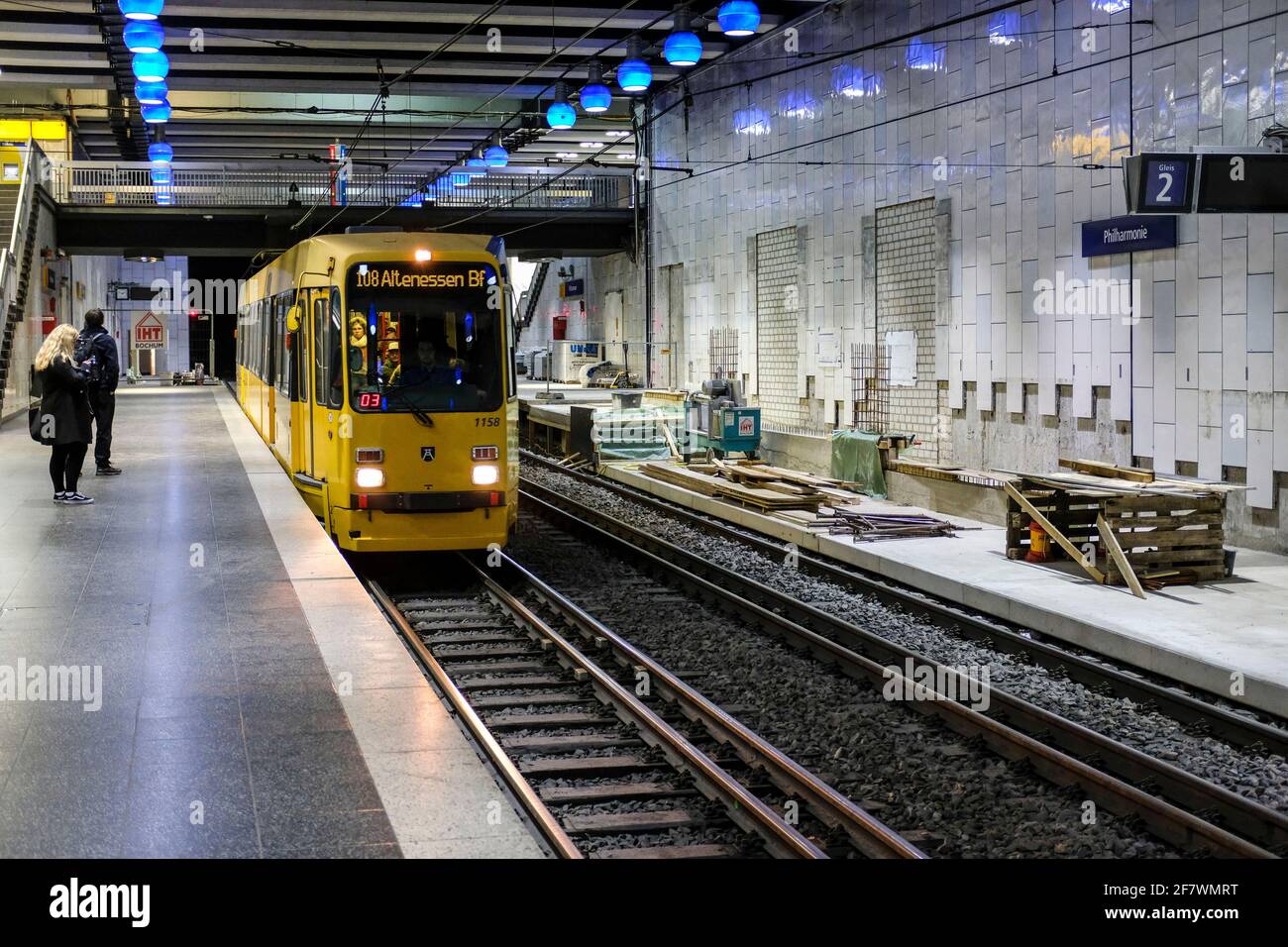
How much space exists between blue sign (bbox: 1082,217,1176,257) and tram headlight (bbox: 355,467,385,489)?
9.32m

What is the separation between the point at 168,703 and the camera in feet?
23.8

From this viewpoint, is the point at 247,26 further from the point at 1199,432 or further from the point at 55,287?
the point at 1199,432

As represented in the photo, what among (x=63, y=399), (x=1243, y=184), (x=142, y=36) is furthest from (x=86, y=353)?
(x=1243, y=184)

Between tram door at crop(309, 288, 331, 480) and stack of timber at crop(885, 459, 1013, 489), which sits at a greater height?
tram door at crop(309, 288, 331, 480)

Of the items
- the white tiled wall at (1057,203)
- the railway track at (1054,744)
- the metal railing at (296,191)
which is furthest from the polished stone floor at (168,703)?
the metal railing at (296,191)

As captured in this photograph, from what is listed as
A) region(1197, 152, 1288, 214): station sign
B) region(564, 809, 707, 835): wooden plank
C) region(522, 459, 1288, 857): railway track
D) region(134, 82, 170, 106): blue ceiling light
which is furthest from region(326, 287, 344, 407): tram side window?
region(134, 82, 170, 106): blue ceiling light

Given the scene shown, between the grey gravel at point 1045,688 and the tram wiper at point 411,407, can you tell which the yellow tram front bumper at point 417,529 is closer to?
the tram wiper at point 411,407

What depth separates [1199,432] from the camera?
15633mm

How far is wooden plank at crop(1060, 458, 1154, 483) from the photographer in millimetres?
14563

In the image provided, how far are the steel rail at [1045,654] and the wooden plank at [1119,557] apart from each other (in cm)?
130

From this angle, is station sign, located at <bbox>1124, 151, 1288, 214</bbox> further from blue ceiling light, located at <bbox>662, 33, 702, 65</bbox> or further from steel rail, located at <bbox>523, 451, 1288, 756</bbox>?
blue ceiling light, located at <bbox>662, 33, 702, 65</bbox>

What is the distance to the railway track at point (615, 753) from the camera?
21.9 feet

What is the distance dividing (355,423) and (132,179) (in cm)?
3493

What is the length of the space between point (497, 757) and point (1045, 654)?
5.15 metres
